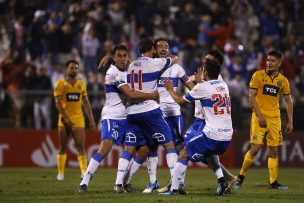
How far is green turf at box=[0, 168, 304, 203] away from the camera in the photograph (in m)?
13.0

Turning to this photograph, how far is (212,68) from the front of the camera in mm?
13266

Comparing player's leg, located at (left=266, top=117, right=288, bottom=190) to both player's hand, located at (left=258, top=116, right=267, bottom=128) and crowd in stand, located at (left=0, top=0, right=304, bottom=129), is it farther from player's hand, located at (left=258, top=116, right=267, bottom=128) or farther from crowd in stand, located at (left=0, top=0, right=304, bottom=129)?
crowd in stand, located at (left=0, top=0, right=304, bottom=129)

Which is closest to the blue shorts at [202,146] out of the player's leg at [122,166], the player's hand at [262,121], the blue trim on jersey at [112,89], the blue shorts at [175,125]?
the player's leg at [122,166]

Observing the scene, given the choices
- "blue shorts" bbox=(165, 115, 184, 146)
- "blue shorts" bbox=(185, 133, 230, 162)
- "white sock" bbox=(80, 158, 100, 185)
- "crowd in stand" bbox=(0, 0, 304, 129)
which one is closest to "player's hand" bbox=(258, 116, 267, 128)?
"blue shorts" bbox=(165, 115, 184, 146)

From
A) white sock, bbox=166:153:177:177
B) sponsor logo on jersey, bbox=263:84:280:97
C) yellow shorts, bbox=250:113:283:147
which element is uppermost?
sponsor logo on jersey, bbox=263:84:280:97

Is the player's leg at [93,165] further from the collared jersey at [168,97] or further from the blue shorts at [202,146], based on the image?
the blue shorts at [202,146]

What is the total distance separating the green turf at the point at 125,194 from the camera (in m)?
13.0

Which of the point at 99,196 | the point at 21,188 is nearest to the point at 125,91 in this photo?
the point at 99,196

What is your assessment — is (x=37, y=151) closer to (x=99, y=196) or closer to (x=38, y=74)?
(x=38, y=74)

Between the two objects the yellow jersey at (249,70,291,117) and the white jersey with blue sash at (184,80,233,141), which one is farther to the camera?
the yellow jersey at (249,70,291,117)

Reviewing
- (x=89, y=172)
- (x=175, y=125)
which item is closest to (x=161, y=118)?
(x=175, y=125)

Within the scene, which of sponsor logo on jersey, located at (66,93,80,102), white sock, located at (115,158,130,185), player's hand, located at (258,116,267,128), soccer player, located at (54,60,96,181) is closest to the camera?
white sock, located at (115,158,130,185)

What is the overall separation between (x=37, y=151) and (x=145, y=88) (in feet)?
33.2

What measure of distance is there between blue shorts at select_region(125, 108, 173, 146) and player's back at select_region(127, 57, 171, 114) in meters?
0.14
